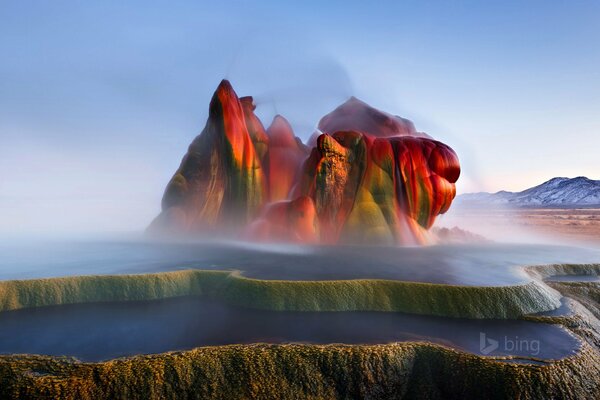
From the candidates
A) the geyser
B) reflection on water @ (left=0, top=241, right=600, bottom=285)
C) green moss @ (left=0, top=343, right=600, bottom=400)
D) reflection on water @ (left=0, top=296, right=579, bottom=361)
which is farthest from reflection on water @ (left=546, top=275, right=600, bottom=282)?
the geyser

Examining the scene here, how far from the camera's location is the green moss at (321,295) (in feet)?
60.2

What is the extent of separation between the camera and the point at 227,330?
15.7 meters

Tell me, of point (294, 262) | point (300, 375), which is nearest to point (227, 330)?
point (300, 375)

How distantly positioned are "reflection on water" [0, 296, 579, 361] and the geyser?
66.4 ft

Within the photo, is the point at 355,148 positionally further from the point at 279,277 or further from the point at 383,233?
the point at 279,277

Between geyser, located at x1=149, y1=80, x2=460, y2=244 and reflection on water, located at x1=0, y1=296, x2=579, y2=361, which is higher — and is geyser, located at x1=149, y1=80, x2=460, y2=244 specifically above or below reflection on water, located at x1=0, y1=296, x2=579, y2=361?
above

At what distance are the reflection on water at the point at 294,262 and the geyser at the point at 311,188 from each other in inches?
159

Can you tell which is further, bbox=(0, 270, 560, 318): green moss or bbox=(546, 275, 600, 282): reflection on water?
bbox=(546, 275, 600, 282): reflection on water

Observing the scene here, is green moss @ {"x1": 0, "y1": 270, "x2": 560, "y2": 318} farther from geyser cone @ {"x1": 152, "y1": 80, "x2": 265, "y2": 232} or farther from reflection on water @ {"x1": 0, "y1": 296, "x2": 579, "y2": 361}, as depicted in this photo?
geyser cone @ {"x1": 152, "y1": 80, "x2": 265, "y2": 232}

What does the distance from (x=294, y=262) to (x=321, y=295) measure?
737cm

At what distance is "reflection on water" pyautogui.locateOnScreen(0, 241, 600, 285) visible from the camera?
22000 millimetres

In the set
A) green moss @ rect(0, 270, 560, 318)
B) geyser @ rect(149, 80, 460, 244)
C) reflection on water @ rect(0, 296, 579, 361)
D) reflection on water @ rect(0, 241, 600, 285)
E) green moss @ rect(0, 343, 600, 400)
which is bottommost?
green moss @ rect(0, 343, 600, 400)

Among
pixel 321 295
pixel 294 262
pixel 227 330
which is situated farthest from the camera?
pixel 294 262

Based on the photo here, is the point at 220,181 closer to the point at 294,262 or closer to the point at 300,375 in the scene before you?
the point at 294,262
